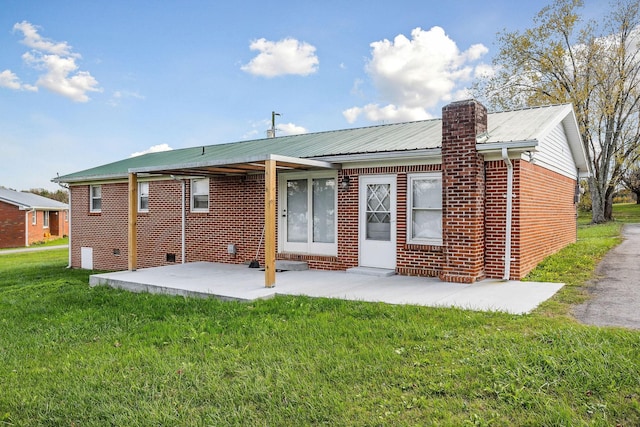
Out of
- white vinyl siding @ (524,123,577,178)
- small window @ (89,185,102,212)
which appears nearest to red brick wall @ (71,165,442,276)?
small window @ (89,185,102,212)

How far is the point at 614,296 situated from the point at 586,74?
23.6 metres

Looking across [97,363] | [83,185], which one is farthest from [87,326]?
[83,185]

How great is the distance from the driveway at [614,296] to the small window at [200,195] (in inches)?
378

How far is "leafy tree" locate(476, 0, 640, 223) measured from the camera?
1012 inches

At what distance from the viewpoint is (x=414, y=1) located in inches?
500

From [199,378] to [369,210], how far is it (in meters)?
6.39

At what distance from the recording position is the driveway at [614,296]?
557 centimetres

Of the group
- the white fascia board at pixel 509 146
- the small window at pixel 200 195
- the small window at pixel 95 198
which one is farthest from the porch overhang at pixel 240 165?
the small window at pixel 95 198

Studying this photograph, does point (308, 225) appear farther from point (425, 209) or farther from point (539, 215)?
point (539, 215)

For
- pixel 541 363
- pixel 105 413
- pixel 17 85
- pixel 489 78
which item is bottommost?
pixel 105 413

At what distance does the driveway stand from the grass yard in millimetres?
356

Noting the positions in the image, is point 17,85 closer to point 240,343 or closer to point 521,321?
point 240,343

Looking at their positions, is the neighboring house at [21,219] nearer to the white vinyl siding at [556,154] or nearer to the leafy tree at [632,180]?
the white vinyl siding at [556,154]

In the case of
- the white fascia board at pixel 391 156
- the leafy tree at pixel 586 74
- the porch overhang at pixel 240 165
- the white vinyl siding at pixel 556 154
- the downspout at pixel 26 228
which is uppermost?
the leafy tree at pixel 586 74
